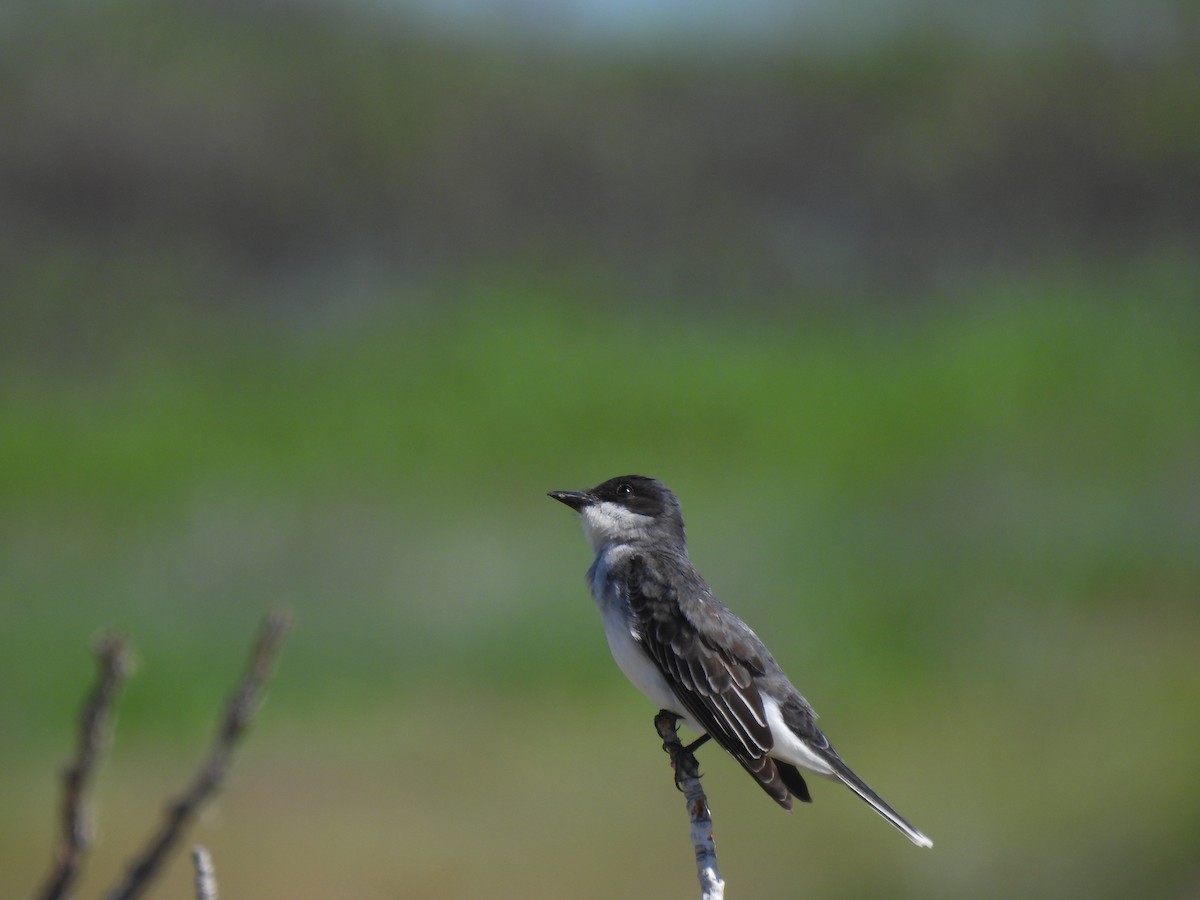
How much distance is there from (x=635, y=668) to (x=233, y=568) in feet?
23.2

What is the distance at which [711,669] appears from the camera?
11.6ft

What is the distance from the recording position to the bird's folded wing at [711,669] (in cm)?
341

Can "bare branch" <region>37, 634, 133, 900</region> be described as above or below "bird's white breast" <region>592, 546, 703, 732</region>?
below

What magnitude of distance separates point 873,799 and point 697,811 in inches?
38.6

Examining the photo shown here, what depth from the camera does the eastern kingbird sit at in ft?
11.3

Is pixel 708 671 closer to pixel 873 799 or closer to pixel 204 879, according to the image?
pixel 873 799

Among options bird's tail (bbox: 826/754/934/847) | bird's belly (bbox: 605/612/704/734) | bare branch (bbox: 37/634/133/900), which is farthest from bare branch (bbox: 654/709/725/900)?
bare branch (bbox: 37/634/133/900)

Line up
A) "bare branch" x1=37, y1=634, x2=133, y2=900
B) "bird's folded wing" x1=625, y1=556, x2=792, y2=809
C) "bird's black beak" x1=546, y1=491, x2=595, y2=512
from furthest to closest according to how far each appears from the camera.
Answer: "bird's black beak" x1=546, y1=491, x2=595, y2=512, "bird's folded wing" x1=625, y1=556, x2=792, y2=809, "bare branch" x1=37, y1=634, x2=133, y2=900

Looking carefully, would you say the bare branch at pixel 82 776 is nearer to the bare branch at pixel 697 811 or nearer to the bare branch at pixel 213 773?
the bare branch at pixel 213 773

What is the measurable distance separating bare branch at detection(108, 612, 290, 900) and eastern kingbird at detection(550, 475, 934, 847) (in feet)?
6.75

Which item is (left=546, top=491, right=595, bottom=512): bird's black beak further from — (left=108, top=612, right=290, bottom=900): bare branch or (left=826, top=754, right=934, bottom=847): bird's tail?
(left=108, top=612, right=290, bottom=900): bare branch

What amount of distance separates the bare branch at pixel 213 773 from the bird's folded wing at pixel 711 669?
6.86 feet

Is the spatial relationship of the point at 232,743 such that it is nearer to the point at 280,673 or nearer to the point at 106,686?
the point at 106,686

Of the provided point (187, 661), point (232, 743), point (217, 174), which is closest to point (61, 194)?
point (217, 174)
